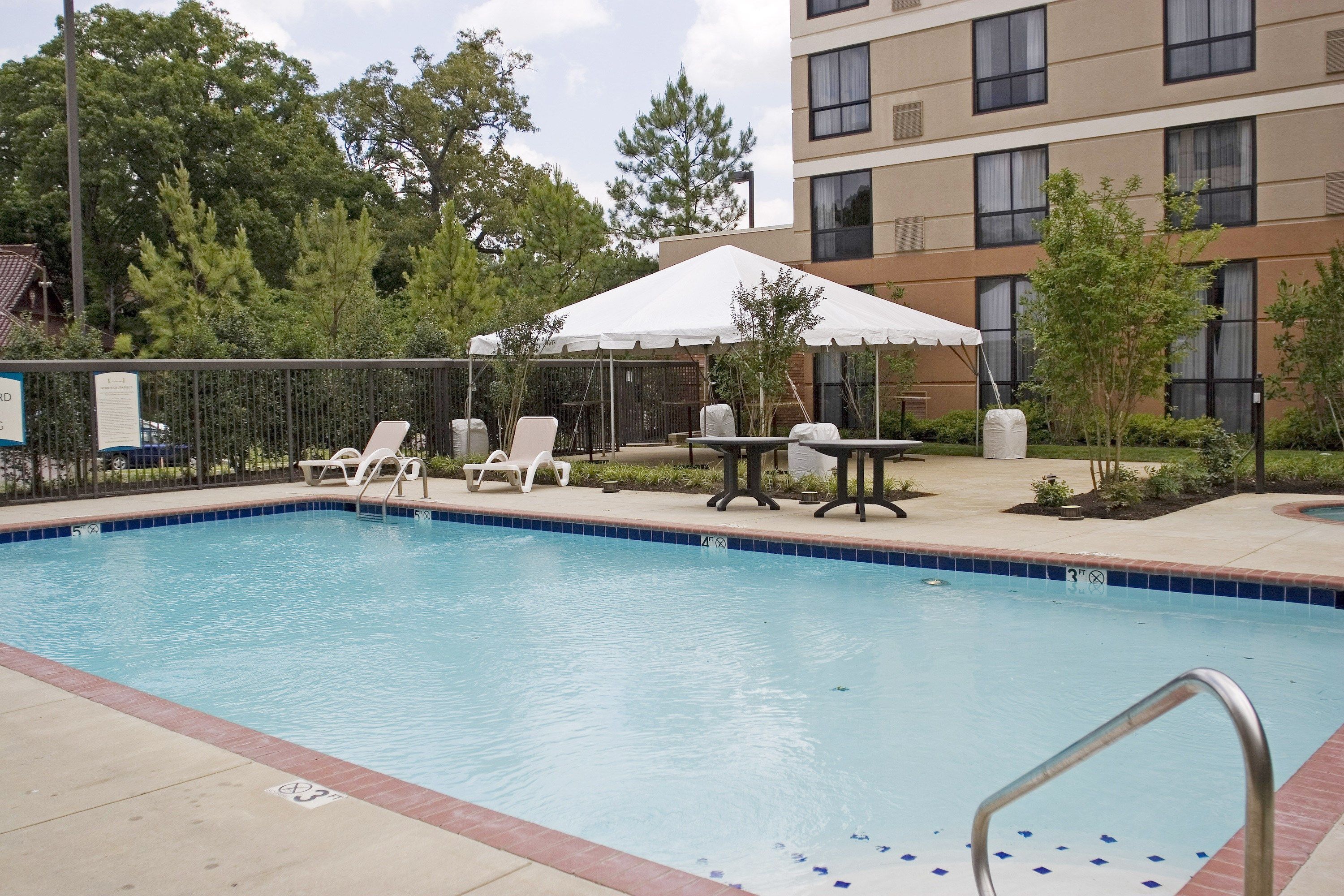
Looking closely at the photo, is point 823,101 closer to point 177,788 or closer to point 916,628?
point 916,628

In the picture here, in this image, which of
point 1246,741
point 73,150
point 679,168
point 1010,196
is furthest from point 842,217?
point 1246,741

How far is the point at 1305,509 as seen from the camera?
9531 mm

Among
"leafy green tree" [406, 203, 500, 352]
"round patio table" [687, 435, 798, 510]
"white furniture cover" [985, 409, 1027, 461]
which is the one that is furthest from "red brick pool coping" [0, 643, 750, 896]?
"leafy green tree" [406, 203, 500, 352]

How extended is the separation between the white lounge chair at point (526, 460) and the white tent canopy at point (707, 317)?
1.15m

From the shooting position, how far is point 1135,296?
9500 millimetres

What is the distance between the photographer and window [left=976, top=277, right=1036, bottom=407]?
18859 millimetres

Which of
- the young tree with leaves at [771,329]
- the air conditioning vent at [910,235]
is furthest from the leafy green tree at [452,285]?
the young tree with leaves at [771,329]

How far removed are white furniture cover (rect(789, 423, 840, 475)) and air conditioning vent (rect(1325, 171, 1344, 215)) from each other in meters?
8.94

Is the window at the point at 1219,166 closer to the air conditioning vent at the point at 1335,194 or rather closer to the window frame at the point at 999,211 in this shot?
the air conditioning vent at the point at 1335,194

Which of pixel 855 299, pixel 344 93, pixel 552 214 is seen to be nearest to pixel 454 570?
pixel 855 299

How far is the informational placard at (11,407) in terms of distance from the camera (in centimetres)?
1190

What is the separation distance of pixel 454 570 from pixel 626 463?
7.24m

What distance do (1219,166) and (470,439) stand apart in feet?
41.4

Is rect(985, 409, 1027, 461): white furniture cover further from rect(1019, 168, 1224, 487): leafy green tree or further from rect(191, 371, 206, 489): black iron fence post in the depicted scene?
rect(191, 371, 206, 489): black iron fence post
